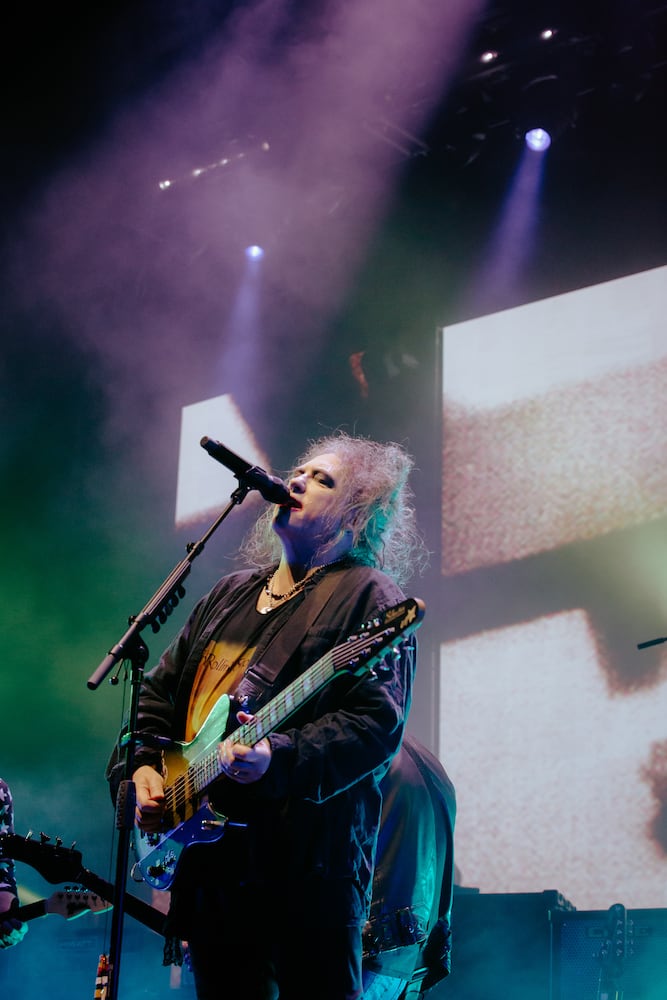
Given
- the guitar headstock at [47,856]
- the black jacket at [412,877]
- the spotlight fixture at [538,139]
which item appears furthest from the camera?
the spotlight fixture at [538,139]

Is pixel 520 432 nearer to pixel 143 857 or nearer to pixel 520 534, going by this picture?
pixel 520 534

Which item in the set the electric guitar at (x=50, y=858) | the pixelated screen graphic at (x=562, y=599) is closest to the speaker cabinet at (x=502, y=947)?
the pixelated screen graphic at (x=562, y=599)

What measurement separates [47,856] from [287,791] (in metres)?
2.05

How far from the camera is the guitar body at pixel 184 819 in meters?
2.29

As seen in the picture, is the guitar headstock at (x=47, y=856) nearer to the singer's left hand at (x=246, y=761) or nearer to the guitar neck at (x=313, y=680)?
the guitar neck at (x=313, y=680)

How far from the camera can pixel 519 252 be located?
237 inches

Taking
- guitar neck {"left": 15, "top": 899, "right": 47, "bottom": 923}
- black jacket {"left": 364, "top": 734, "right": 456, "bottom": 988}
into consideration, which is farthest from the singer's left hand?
guitar neck {"left": 15, "top": 899, "right": 47, "bottom": 923}

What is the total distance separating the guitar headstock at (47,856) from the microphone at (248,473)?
1916 millimetres

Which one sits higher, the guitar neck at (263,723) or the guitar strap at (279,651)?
the guitar strap at (279,651)

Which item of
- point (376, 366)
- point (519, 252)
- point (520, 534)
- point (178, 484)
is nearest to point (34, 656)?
point (178, 484)

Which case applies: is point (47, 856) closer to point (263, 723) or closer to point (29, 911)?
point (29, 911)

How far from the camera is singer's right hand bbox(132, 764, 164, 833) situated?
2.45m

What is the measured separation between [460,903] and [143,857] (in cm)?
211

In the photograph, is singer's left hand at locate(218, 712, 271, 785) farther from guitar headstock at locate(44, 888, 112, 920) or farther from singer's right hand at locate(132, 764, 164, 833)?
guitar headstock at locate(44, 888, 112, 920)
